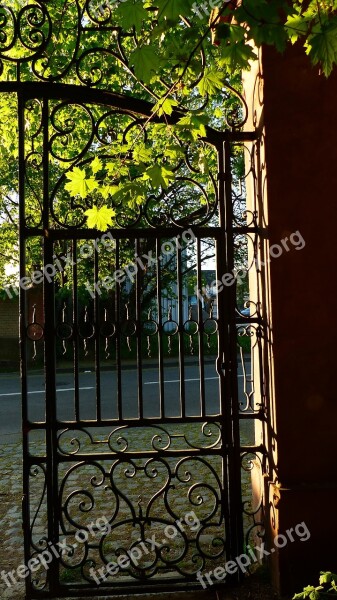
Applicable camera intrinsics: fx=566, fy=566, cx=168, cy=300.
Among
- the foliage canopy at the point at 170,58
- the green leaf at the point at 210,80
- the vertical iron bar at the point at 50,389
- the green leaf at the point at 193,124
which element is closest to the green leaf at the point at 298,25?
the foliage canopy at the point at 170,58

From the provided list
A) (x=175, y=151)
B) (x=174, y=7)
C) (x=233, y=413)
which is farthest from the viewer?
(x=233, y=413)

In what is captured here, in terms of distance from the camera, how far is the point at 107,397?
12.3 m

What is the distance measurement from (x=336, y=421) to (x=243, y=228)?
146 centimetres

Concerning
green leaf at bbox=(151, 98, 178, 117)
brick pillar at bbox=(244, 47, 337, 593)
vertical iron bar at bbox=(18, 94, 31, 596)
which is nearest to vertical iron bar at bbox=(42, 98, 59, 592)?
vertical iron bar at bbox=(18, 94, 31, 596)

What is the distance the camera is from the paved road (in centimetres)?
1062

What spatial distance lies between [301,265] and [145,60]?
161cm

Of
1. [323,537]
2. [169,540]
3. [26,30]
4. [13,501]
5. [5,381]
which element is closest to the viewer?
[323,537]

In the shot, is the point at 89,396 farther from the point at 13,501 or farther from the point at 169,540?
the point at 169,540

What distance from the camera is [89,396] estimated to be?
12.7 meters

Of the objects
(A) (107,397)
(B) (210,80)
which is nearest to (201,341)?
(B) (210,80)

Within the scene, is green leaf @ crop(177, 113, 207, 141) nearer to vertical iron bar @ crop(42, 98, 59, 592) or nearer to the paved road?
vertical iron bar @ crop(42, 98, 59, 592)

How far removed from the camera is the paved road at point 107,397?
34.9 feet

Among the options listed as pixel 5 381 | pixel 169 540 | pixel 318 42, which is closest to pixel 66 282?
pixel 5 381

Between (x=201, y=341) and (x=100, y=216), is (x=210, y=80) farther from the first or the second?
(x=201, y=341)
